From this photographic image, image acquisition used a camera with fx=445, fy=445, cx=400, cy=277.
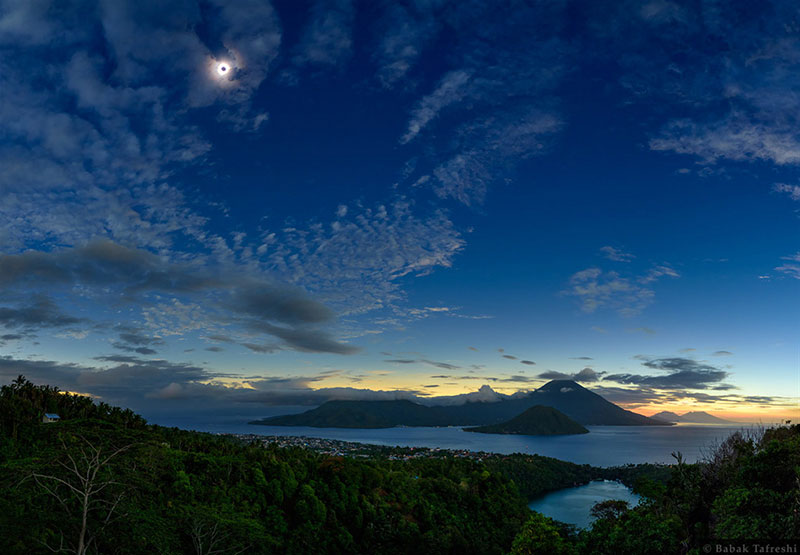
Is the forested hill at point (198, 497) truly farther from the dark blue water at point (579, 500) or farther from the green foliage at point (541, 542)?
the dark blue water at point (579, 500)

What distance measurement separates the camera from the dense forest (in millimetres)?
14383

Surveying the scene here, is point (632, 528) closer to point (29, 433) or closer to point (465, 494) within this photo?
point (29, 433)

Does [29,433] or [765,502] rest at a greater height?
[765,502]

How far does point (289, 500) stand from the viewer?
40000mm

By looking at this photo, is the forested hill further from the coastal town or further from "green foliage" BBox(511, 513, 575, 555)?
the coastal town

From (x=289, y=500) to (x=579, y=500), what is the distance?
284ft

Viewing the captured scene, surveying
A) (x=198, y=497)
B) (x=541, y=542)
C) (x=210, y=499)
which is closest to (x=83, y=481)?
(x=541, y=542)

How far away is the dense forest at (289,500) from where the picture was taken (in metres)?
14.4

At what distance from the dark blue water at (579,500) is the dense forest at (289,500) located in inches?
1022

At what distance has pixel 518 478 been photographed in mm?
106188

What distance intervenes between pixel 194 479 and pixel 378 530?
56.2 ft

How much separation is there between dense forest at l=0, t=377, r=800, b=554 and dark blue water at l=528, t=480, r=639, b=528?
2597 centimetres

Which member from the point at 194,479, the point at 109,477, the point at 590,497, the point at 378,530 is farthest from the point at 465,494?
the point at 590,497

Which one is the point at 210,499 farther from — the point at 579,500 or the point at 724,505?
the point at 579,500
